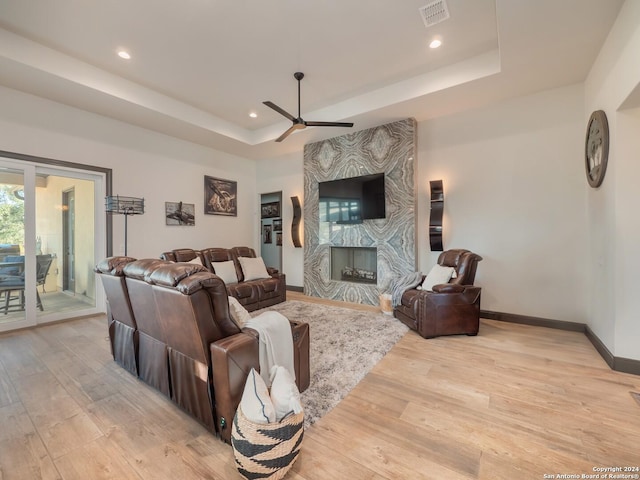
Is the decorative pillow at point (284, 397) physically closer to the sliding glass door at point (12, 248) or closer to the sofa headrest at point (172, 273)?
the sofa headrest at point (172, 273)

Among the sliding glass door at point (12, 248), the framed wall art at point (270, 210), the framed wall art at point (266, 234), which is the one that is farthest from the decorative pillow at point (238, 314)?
the framed wall art at point (266, 234)

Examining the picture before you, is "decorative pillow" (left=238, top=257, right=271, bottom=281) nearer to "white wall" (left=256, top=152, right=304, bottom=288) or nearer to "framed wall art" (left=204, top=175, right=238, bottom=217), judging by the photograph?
"white wall" (left=256, top=152, right=304, bottom=288)

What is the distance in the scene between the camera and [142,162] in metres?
4.73

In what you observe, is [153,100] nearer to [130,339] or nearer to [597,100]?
[130,339]

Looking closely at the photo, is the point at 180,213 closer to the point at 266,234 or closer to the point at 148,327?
the point at 266,234

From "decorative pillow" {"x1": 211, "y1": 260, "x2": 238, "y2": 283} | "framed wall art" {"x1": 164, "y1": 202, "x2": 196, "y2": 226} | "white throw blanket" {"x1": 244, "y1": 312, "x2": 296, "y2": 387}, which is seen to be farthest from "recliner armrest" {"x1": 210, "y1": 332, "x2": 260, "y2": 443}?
"framed wall art" {"x1": 164, "y1": 202, "x2": 196, "y2": 226}

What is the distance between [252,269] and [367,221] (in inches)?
89.9

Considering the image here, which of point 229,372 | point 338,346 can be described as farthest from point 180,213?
point 229,372

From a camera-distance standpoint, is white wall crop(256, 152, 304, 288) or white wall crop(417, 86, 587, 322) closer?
white wall crop(417, 86, 587, 322)

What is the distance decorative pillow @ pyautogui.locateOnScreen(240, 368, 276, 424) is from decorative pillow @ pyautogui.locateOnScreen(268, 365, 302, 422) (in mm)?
40

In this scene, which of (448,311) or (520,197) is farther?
(520,197)

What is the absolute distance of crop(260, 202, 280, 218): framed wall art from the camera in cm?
639

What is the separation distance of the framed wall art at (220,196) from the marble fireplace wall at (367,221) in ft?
6.03

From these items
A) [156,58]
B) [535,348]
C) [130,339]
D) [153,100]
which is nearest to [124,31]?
[156,58]
